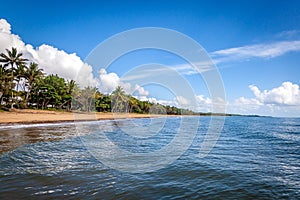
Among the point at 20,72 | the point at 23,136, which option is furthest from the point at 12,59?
the point at 23,136

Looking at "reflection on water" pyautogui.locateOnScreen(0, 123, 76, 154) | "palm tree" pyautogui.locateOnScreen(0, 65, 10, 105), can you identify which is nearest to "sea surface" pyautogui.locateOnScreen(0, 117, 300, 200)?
"reflection on water" pyautogui.locateOnScreen(0, 123, 76, 154)

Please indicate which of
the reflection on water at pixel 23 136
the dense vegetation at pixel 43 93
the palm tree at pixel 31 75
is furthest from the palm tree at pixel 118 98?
the reflection on water at pixel 23 136

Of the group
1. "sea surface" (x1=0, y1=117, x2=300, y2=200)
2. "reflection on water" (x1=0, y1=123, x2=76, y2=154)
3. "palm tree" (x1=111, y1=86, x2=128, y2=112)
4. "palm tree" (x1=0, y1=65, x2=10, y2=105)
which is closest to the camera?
"sea surface" (x1=0, y1=117, x2=300, y2=200)

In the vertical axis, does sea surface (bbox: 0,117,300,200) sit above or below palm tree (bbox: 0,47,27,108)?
below

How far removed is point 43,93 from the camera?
2530 inches

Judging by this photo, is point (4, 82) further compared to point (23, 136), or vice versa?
point (4, 82)

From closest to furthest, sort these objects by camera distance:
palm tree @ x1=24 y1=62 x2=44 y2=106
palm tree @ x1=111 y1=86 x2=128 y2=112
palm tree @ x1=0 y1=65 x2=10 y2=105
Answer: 1. palm tree @ x1=0 y1=65 x2=10 y2=105
2. palm tree @ x1=24 y1=62 x2=44 y2=106
3. palm tree @ x1=111 y1=86 x2=128 y2=112

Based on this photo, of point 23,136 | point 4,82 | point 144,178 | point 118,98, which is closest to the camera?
point 144,178

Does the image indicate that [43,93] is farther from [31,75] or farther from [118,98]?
[118,98]

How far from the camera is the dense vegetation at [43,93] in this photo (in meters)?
52.5

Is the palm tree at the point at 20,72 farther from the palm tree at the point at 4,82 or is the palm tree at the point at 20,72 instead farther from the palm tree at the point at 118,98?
the palm tree at the point at 118,98

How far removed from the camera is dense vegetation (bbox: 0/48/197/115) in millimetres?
52469

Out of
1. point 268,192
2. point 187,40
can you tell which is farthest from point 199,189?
point 187,40

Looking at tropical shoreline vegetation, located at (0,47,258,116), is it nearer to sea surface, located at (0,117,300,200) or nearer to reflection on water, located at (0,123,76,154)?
reflection on water, located at (0,123,76,154)
